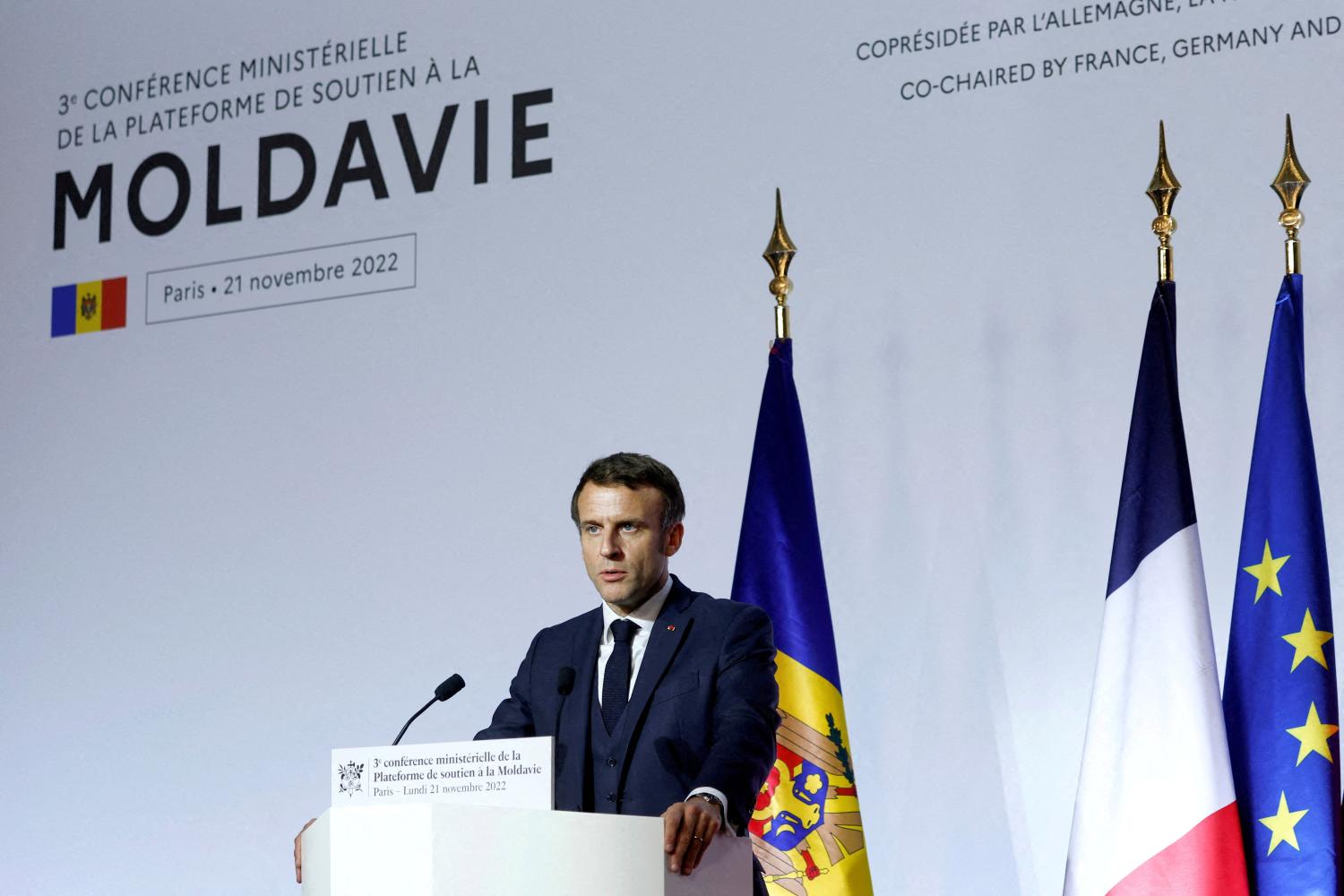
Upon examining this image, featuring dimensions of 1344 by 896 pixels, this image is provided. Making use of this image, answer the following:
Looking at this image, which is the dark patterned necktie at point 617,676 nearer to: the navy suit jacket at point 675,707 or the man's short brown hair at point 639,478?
the navy suit jacket at point 675,707

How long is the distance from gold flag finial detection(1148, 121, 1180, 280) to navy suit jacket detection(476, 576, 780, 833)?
1.63 metres

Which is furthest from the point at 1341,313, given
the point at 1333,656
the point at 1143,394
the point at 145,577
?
the point at 145,577

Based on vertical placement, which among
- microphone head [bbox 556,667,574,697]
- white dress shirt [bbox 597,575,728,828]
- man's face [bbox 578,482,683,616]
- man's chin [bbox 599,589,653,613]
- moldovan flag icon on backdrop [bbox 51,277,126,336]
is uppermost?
moldovan flag icon on backdrop [bbox 51,277,126,336]

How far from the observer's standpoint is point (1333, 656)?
4.13 m

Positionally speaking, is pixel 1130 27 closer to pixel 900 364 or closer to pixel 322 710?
pixel 900 364

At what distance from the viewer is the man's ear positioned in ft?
11.4

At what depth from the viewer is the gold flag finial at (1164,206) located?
4480mm

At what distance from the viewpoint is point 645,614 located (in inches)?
138

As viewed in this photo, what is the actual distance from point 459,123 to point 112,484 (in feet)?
5.32

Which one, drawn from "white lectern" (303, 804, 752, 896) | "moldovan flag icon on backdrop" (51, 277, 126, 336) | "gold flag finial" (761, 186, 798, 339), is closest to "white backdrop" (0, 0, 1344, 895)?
"moldovan flag icon on backdrop" (51, 277, 126, 336)

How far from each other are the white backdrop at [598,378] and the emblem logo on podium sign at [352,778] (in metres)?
2.27

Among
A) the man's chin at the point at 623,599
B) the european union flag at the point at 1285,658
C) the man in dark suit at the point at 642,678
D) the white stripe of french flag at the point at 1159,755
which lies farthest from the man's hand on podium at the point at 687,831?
the european union flag at the point at 1285,658

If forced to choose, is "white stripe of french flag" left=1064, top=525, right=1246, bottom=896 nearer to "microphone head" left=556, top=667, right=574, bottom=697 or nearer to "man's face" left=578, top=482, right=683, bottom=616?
"man's face" left=578, top=482, right=683, bottom=616

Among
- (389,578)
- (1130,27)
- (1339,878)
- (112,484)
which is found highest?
(1130,27)
